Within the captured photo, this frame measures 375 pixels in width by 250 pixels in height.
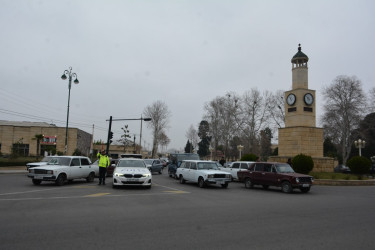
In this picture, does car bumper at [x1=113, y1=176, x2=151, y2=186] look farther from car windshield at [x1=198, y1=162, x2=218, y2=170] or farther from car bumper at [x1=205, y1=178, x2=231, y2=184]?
car windshield at [x1=198, y1=162, x2=218, y2=170]

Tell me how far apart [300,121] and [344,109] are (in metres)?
30.0

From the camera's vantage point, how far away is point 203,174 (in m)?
17.2

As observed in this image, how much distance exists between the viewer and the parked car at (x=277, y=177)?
51.9ft

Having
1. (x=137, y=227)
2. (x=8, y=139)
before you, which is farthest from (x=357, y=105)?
(x=8, y=139)

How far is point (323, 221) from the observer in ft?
27.0

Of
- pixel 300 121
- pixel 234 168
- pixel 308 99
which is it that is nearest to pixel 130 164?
pixel 234 168

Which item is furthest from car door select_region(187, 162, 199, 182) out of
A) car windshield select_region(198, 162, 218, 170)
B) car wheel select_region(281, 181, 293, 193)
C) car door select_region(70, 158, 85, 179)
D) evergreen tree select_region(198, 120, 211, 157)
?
evergreen tree select_region(198, 120, 211, 157)

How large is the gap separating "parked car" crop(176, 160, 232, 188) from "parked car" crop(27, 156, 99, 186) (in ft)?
18.9

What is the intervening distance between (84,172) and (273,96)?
141 ft

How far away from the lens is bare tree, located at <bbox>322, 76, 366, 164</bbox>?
169 ft

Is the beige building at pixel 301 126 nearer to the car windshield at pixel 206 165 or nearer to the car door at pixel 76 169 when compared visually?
the car windshield at pixel 206 165

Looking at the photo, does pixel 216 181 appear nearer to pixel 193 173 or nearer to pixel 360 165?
pixel 193 173

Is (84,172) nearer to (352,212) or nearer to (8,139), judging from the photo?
(352,212)

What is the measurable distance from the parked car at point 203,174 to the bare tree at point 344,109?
41.9 meters
